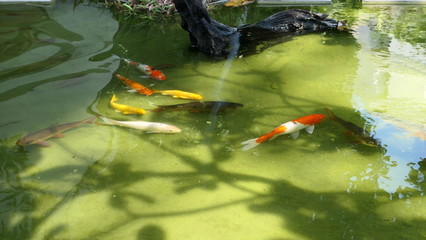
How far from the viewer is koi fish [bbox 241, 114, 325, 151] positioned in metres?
2.84

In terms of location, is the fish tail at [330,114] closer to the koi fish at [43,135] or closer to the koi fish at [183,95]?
the koi fish at [183,95]

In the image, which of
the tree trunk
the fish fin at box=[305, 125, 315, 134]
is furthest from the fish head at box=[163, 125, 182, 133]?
the tree trunk

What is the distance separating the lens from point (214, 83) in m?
3.73

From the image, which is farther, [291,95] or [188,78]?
[188,78]

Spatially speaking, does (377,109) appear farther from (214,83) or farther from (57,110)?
(57,110)

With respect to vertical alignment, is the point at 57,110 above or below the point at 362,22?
below

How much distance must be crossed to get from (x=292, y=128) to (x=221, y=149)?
55cm

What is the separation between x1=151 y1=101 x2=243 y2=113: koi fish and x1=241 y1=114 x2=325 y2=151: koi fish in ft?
1.56

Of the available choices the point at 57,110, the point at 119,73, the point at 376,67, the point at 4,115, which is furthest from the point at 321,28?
the point at 4,115

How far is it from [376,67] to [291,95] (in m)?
1.07

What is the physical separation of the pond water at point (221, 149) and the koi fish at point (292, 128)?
49 mm

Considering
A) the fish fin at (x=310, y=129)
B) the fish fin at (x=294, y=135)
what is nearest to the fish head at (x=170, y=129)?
the fish fin at (x=294, y=135)

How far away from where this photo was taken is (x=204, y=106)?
3221 mm

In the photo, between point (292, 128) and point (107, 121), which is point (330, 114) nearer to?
point (292, 128)
